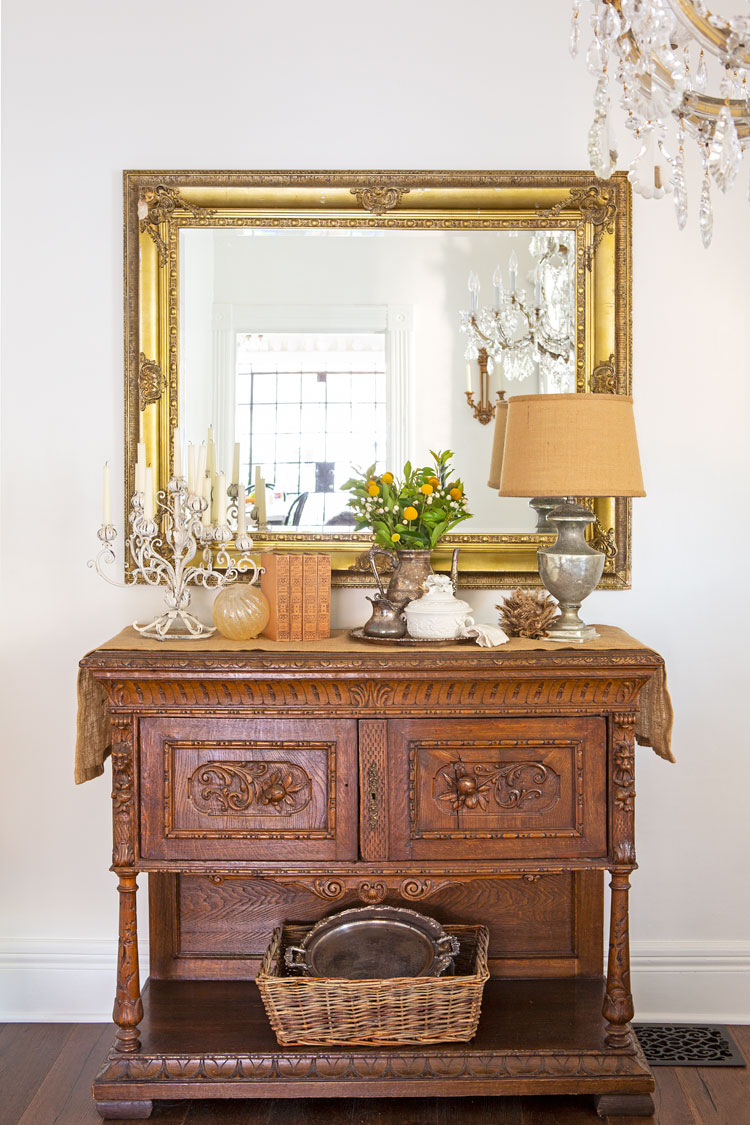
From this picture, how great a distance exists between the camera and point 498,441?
267 centimetres

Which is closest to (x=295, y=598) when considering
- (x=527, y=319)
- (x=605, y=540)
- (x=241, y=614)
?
(x=241, y=614)

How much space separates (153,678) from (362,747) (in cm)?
49

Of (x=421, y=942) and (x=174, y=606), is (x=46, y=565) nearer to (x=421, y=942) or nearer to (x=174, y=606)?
(x=174, y=606)

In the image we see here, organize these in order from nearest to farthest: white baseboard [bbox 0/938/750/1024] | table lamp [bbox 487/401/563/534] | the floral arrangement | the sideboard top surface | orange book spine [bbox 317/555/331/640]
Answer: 1. the sideboard top surface
2. orange book spine [bbox 317/555/331/640]
3. the floral arrangement
4. table lamp [bbox 487/401/563/534]
5. white baseboard [bbox 0/938/750/1024]

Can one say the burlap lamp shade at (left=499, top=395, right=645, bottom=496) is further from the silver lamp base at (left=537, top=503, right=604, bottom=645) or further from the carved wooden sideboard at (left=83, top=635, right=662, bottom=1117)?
the carved wooden sideboard at (left=83, top=635, right=662, bottom=1117)

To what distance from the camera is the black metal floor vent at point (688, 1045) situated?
8.39 ft

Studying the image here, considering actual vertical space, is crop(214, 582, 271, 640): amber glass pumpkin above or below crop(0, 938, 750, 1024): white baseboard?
above

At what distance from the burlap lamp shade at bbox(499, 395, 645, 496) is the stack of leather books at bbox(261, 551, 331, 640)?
1.65 ft

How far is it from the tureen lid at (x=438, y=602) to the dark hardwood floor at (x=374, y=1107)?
45.9 inches

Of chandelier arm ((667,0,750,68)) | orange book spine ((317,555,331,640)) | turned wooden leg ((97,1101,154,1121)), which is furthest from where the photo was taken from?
orange book spine ((317,555,331,640))

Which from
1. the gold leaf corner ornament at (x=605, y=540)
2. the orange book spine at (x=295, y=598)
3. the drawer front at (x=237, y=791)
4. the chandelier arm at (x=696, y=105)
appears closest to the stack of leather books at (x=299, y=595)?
the orange book spine at (x=295, y=598)

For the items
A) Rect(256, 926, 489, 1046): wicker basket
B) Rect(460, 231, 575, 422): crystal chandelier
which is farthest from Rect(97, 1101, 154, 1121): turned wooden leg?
Rect(460, 231, 575, 422): crystal chandelier

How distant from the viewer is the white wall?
269 cm

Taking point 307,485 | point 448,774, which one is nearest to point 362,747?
point 448,774
